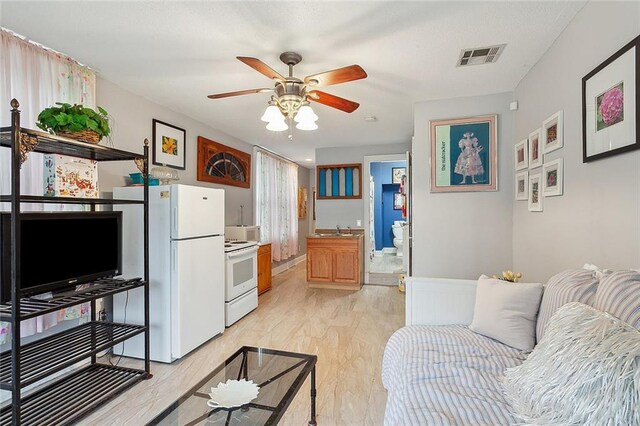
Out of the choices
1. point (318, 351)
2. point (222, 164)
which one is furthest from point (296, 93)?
point (222, 164)

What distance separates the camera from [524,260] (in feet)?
9.14

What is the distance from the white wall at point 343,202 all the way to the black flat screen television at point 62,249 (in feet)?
12.5

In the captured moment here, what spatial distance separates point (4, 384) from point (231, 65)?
244 cm

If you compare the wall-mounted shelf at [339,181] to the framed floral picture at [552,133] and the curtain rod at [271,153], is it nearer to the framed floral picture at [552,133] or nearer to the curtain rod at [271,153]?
the curtain rod at [271,153]

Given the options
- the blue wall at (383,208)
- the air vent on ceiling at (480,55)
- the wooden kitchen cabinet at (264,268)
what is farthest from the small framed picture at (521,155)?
the blue wall at (383,208)

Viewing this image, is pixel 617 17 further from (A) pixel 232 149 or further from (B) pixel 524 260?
(A) pixel 232 149

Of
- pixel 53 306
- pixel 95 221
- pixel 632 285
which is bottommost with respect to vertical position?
pixel 53 306

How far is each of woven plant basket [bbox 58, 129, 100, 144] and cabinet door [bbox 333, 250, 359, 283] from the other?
12.1ft

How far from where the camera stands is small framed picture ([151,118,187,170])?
3328mm

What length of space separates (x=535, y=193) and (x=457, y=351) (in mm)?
1605

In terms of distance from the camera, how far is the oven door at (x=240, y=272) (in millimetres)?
3443

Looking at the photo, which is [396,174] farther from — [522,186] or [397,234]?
[522,186]

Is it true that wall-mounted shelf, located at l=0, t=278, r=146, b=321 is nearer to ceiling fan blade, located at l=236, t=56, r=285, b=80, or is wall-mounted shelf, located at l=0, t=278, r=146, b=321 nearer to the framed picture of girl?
ceiling fan blade, located at l=236, t=56, r=285, b=80

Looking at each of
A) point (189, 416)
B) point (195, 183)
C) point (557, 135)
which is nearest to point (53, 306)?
point (189, 416)
